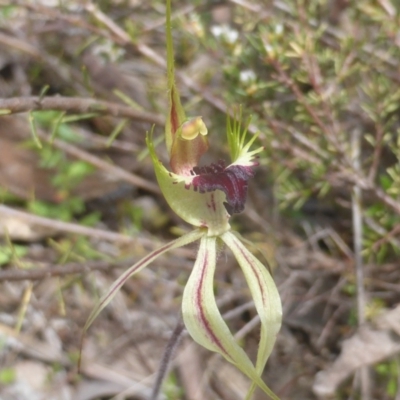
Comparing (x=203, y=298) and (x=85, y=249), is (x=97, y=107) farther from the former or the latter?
(x=85, y=249)

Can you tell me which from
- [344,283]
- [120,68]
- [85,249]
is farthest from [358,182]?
[120,68]

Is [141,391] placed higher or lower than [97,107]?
lower

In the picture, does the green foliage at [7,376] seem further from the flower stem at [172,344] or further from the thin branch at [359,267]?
the thin branch at [359,267]

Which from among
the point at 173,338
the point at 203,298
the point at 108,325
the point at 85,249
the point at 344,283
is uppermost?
the point at 203,298

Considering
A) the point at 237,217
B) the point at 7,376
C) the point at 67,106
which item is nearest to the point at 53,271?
the point at 67,106

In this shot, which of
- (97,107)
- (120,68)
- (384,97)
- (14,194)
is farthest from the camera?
(120,68)

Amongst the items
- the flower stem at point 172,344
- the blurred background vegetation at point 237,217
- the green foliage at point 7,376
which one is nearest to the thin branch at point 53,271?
the blurred background vegetation at point 237,217

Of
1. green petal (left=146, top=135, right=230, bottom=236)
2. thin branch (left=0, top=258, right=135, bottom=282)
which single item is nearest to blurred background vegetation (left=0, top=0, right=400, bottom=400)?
thin branch (left=0, top=258, right=135, bottom=282)

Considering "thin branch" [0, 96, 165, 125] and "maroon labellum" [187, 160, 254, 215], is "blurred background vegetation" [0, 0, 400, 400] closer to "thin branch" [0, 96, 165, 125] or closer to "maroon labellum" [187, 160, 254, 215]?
"thin branch" [0, 96, 165, 125]
